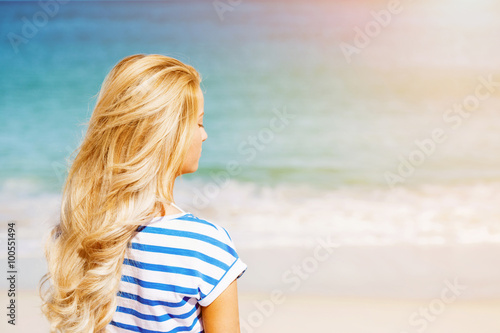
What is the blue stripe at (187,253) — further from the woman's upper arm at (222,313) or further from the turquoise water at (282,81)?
the turquoise water at (282,81)

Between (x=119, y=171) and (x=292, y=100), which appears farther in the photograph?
(x=292, y=100)

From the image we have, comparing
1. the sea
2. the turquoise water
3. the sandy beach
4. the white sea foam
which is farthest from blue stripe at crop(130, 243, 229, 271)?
the turquoise water

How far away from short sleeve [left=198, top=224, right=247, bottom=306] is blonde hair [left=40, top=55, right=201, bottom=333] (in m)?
0.14

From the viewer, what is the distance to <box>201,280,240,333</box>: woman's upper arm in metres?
1.05

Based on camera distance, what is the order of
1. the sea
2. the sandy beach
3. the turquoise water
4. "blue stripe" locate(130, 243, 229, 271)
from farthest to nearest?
the turquoise water, the sea, the sandy beach, "blue stripe" locate(130, 243, 229, 271)

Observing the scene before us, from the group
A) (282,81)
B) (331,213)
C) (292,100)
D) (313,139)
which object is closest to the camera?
(331,213)

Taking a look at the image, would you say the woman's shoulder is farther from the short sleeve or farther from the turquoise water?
the turquoise water

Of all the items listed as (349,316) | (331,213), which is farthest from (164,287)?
(331,213)

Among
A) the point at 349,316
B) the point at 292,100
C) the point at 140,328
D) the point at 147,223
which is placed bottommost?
the point at 292,100

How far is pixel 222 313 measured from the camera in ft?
3.49

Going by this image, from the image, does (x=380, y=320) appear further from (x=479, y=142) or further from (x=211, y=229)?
(x=479, y=142)

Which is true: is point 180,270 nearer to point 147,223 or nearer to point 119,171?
point 147,223

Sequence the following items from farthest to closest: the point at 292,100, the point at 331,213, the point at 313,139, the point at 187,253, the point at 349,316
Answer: the point at 292,100 < the point at 313,139 < the point at 331,213 < the point at 349,316 < the point at 187,253

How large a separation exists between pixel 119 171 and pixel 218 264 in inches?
11.5
